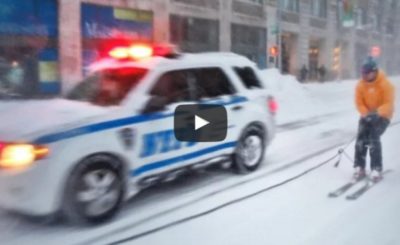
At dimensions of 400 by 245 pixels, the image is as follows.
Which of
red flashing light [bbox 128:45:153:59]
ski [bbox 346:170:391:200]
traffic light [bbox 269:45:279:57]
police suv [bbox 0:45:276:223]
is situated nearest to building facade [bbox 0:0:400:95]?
traffic light [bbox 269:45:279:57]

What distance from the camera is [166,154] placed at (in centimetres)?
541

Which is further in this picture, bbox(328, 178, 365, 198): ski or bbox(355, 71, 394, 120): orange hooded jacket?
bbox(355, 71, 394, 120): orange hooded jacket

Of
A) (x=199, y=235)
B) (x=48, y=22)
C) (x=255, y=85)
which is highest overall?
(x=48, y=22)

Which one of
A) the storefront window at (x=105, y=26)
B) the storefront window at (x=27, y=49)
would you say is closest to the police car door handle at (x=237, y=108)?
the storefront window at (x=27, y=49)

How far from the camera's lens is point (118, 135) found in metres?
4.89

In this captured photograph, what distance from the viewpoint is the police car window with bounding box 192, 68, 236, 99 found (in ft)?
19.9

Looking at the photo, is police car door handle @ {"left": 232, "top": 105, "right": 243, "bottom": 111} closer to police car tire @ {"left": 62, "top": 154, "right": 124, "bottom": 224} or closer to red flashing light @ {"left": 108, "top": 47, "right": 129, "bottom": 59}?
red flashing light @ {"left": 108, "top": 47, "right": 129, "bottom": 59}

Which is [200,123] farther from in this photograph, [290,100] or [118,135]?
[290,100]

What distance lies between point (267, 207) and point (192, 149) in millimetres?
1151

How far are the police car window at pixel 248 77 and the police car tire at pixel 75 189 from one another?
2691mm

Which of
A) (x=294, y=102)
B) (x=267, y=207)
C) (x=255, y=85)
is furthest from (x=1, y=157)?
(x=294, y=102)

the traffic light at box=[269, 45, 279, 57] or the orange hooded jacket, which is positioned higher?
the traffic light at box=[269, 45, 279, 57]

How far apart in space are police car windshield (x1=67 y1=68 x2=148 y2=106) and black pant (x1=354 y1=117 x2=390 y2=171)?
10.5ft

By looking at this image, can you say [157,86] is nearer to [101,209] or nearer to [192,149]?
[192,149]
